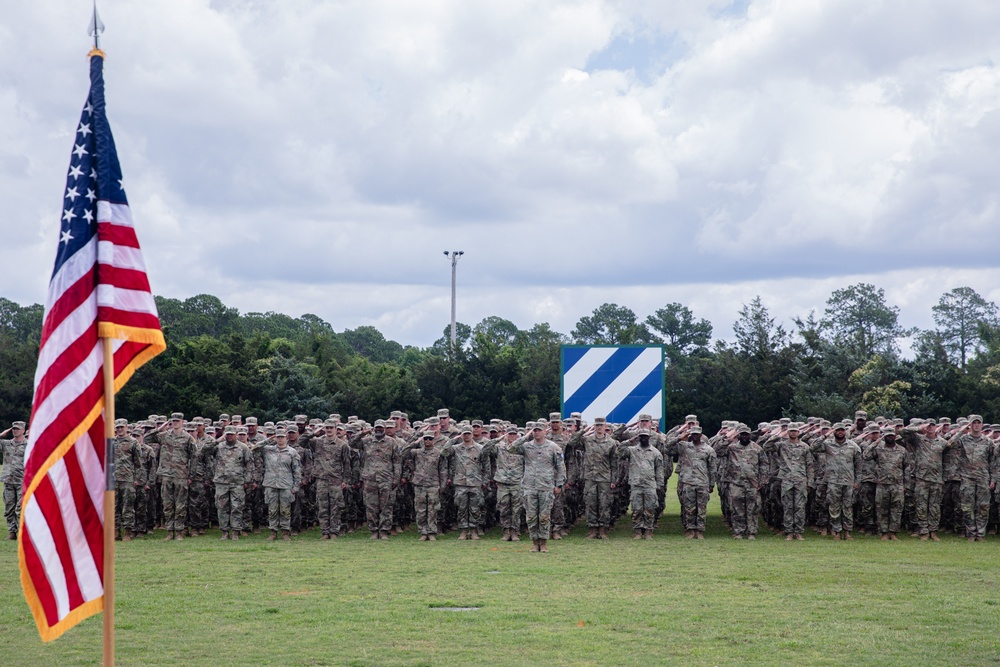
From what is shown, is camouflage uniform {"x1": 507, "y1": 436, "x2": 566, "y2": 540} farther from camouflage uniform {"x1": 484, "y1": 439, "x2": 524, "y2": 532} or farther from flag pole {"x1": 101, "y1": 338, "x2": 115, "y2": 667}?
flag pole {"x1": 101, "y1": 338, "x2": 115, "y2": 667}

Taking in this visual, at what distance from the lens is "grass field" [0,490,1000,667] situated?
893 centimetres

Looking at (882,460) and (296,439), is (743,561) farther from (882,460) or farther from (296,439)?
(296,439)

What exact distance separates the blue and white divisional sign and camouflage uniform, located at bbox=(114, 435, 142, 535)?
7144 mm

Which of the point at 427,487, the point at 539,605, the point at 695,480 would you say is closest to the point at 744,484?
the point at 695,480

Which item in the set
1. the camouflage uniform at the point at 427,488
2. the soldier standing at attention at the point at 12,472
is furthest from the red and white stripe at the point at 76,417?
the soldier standing at attention at the point at 12,472

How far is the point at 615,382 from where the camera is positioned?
622 inches

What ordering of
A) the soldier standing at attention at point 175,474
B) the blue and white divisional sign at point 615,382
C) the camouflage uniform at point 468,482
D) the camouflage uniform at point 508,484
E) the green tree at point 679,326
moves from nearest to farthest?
the blue and white divisional sign at point 615,382, the camouflage uniform at point 508,484, the camouflage uniform at point 468,482, the soldier standing at attention at point 175,474, the green tree at point 679,326

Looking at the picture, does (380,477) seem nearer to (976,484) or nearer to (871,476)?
(871,476)

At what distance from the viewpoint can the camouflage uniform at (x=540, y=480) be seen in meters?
15.6

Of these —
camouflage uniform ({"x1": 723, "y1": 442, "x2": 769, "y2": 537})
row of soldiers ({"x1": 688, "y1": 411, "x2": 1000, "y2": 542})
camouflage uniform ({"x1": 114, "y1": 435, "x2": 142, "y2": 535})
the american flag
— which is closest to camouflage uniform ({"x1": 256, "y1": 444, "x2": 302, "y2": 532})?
camouflage uniform ({"x1": 114, "y1": 435, "x2": 142, "y2": 535})

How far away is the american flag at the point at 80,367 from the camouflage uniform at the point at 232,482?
11.4 meters

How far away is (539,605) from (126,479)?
9102mm

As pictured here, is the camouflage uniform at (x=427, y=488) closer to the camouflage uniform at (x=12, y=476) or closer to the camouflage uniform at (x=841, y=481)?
the camouflage uniform at (x=841, y=481)

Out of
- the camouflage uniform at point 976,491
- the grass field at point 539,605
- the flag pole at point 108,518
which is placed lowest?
the grass field at point 539,605
